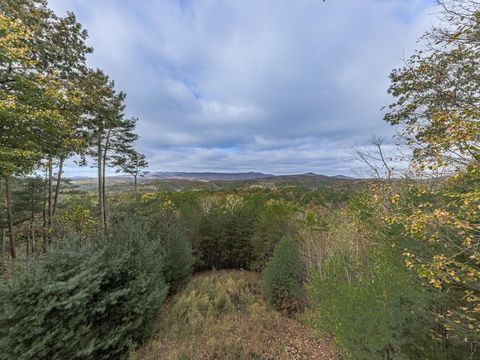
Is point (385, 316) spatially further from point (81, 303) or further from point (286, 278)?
point (81, 303)

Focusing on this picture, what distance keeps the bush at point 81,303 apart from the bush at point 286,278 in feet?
14.3

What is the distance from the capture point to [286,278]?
8.73 metres

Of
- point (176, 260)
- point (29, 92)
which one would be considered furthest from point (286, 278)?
point (29, 92)

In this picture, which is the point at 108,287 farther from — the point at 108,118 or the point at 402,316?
the point at 108,118

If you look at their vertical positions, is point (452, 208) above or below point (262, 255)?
above

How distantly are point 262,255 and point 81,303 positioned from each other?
9.94 m

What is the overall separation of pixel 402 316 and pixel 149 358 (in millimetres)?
6524

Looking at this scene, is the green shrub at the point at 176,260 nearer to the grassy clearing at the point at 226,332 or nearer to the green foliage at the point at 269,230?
the grassy clearing at the point at 226,332

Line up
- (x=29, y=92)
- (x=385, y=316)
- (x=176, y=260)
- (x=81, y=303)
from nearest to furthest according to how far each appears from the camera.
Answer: (x=385, y=316) → (x=81, y=303) → (x=29, y=92) → (x=176, y=260)

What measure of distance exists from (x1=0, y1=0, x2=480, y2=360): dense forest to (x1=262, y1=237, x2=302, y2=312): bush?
6cm

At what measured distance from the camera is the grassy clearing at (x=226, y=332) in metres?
6.51

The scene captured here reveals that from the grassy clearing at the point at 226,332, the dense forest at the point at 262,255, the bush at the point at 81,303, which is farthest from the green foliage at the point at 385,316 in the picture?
the bush at the point at 81,303

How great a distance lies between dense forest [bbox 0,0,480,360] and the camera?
129 inches

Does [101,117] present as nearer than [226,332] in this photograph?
No
